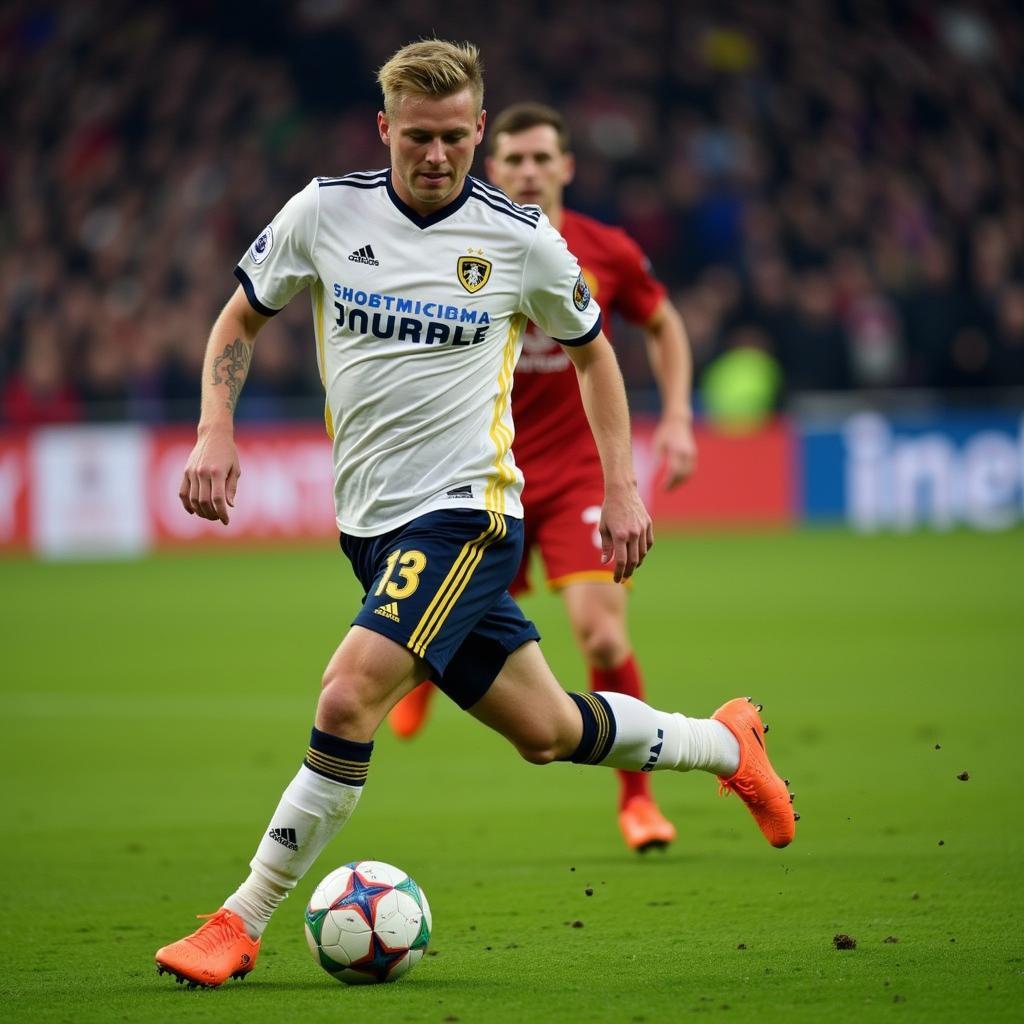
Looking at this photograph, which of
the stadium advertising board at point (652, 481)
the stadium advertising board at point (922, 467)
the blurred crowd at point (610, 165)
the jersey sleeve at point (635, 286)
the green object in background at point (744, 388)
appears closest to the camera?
the jersey sleeve at point (635, 286)

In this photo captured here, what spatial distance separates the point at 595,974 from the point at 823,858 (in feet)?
5.94

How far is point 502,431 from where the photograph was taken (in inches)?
202

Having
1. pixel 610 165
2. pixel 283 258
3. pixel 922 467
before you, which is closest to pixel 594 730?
pixel 283 258

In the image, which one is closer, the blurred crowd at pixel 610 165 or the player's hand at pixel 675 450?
the player's hand at pixel 675 450

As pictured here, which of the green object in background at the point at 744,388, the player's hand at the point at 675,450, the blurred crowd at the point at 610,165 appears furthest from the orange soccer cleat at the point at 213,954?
the green object in background at the point at 744,388

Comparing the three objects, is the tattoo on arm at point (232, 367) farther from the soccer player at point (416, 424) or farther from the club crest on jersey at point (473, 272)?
the club crest on jersey at point (473, 272)

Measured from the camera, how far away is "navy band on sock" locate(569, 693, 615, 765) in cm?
527

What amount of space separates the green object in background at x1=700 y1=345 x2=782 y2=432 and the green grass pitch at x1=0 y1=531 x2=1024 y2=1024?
20.2 feet

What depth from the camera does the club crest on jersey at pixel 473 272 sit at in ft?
16.4

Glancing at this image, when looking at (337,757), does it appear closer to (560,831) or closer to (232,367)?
(232,367)

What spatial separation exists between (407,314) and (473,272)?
0.21m

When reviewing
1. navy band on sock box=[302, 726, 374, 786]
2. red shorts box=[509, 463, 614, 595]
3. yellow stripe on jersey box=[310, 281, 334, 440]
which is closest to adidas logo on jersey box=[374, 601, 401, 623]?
navy band on sock box=[302, 726, 374, 786]

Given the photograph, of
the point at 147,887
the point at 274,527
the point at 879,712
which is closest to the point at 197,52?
the point at 274,527

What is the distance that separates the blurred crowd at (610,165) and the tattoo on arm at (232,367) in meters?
15.5
